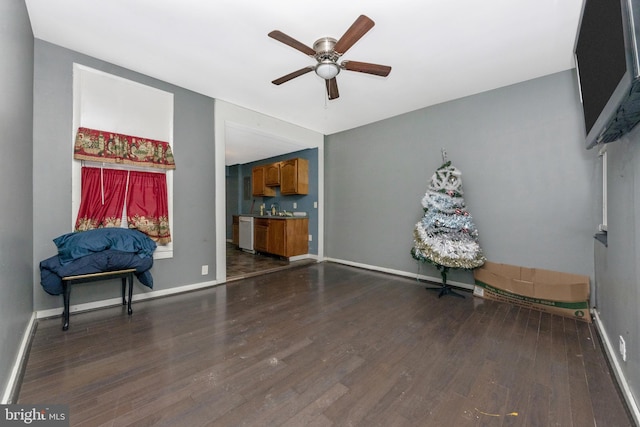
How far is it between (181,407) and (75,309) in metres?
2.03

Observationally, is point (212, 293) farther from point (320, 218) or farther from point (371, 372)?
point (320, 218)

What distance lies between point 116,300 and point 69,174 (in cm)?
138

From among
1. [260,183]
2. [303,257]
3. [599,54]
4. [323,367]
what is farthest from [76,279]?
[260,183]

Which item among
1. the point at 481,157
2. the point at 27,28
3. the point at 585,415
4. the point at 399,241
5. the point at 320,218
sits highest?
the point at 27,28

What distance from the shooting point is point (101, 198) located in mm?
2584

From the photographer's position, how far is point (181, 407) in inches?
52.6

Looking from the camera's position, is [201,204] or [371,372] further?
[201,204]

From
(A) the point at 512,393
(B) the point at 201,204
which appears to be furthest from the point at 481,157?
(B) the point at 201,204

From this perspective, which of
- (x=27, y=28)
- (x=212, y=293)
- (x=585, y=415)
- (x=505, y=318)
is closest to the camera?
(x=585, y=415)

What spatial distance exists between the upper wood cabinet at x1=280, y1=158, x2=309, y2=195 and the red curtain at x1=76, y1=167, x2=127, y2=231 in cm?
294

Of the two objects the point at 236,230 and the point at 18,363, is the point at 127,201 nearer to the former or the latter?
the point at 18,363

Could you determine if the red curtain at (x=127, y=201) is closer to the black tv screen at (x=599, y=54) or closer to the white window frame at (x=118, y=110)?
the white window frame at (x=118, y=110)
